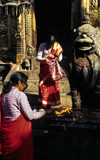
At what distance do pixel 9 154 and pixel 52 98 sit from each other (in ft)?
7.08

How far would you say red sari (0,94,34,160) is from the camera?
106 inches

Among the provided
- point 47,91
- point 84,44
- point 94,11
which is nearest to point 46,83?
point 47,91

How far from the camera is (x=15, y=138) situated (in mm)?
2697

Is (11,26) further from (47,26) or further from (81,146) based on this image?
(81,146)

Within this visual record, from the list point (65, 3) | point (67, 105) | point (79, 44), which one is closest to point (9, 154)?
point (79, 44)

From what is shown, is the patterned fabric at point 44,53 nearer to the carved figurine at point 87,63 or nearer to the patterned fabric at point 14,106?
the carved figurine at point 87,63

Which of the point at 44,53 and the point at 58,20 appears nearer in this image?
the point at 44,53

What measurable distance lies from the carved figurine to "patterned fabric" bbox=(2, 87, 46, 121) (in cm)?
117

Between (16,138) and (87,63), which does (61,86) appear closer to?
(87,63)

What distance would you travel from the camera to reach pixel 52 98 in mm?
4680

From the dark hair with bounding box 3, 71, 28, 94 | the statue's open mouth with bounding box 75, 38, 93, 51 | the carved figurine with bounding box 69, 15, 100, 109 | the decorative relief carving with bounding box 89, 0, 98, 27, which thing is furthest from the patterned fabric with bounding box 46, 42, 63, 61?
the decorative relief carving with bounding box 89, 0, 98, 27

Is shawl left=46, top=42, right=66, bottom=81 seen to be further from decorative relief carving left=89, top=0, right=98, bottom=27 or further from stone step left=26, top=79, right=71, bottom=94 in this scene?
decorative relief carving left=89, top=0, right=98, bottom=27

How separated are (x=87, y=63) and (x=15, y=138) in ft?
5.79

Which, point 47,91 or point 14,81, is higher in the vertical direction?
point 14,81
